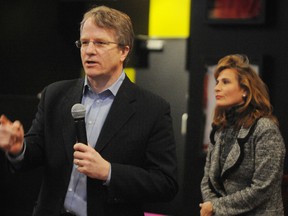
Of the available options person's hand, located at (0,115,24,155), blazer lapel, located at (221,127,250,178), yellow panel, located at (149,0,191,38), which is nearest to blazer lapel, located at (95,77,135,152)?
person's hand, located at (0,115,24,155)

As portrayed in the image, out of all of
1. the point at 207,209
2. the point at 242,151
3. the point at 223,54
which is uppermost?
the point at 223,54

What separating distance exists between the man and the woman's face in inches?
33.4

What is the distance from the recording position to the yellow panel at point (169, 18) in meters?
3.81

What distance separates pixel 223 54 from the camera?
3.62m

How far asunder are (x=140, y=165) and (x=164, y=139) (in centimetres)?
15

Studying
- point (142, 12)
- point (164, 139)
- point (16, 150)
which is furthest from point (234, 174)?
point (142, 12)

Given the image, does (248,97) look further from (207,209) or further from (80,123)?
(80,123)

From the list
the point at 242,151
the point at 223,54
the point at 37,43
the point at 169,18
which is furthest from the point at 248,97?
the point at 37,43

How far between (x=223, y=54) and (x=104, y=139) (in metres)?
1.90

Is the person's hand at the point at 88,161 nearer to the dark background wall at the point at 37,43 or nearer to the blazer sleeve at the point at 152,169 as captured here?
the blazer sleeve at the point at 152,169

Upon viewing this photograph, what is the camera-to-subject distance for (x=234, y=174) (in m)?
2.66

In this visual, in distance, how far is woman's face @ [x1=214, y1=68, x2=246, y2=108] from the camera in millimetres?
2791

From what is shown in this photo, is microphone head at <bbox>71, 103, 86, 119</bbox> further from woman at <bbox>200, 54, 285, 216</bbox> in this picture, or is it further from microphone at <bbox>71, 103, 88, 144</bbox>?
woman at <bbox>200, 54, 285, 216</bbox>

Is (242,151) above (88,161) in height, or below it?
below
